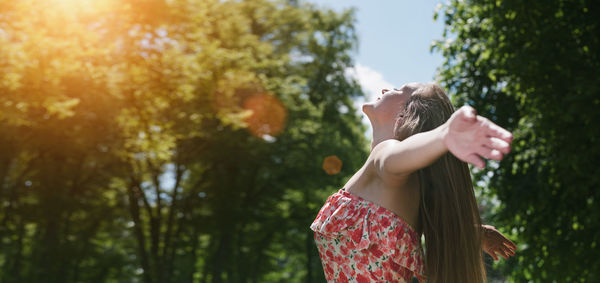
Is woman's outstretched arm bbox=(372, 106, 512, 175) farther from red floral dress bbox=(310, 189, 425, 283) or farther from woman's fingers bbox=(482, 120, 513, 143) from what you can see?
red floral dress bbox=(310, 189, 425, 283)

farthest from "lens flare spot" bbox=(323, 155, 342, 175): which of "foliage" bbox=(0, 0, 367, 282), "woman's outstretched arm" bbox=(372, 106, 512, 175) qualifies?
"woman's outstretched arm" bbox=(372, 106, 512, 175)

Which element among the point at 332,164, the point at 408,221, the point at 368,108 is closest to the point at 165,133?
the point at 332,164

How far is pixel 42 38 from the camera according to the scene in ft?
29.1

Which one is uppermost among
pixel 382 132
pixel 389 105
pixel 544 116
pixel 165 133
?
pixel 165 133

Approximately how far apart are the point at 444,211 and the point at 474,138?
0.91 meters

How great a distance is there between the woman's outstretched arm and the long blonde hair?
50 cm

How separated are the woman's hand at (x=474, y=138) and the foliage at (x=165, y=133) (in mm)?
8372

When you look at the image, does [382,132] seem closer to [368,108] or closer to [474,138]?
[368,108]

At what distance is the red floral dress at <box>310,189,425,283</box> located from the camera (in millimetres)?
2467

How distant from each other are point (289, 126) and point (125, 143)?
634cm

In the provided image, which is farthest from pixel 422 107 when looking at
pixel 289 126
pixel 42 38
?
pixel 289 126

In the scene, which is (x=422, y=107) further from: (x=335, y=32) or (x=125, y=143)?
(x=335, y=32)

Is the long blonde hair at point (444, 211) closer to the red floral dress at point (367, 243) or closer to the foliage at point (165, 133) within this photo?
the red floral dress at point (367, 243)

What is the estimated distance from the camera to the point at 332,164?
63.3ft
